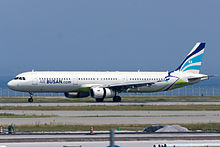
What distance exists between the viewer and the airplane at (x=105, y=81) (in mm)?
77750

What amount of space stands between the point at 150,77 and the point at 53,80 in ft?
55.3

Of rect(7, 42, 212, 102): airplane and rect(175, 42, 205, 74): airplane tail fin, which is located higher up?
rect(175, 42, 205, 74): airplane tail fin

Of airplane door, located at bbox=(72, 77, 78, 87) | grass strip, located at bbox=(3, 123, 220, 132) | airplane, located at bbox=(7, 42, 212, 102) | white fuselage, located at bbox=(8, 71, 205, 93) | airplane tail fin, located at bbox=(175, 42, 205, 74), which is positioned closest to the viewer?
grass strip, located at bbox=(3, 123, 220, 132)

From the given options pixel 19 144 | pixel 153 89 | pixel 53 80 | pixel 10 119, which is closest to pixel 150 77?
pixel 153 89

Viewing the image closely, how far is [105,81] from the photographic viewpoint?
270 feet

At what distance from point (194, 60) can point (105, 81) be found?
1758cm

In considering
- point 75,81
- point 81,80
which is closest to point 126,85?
point 81,80

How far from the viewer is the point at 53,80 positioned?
77.8 m

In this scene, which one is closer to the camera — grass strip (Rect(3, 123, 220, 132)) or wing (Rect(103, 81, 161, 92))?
grass strip (Rect(3, 123, 220, 132))

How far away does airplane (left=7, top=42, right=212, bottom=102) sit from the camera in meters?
77.8

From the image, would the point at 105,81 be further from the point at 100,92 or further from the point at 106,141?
the point at 106,141

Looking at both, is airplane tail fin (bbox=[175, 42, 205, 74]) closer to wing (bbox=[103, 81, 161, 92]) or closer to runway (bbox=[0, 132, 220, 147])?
wing (bbox=[103, 81, 161, 92])

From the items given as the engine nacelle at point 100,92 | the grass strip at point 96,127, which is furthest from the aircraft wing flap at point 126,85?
the grass strip at point 96,127

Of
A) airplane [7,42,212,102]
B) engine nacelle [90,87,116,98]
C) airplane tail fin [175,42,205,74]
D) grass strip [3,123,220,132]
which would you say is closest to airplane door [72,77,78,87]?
airplane [7,42,212,102]
